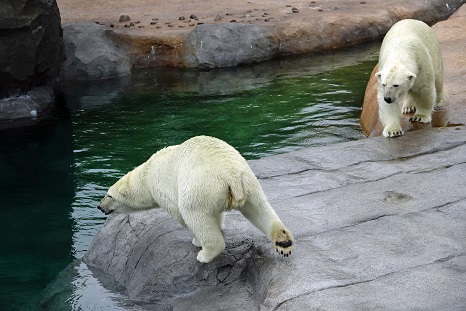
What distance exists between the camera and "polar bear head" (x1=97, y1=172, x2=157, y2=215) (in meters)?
5.59

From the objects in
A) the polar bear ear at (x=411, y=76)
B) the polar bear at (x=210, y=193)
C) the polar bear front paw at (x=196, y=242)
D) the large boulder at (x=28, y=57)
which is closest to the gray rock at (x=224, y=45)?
the large boulder at (x=28, y=57)

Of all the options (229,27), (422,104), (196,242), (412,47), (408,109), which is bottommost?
(229,27)

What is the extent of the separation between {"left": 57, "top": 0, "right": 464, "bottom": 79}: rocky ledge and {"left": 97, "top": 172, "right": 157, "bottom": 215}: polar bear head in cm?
777

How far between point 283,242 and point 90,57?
9229 millimetres

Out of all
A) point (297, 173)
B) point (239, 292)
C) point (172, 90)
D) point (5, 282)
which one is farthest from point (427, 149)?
point (172, 90)

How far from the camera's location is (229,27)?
13688 mm

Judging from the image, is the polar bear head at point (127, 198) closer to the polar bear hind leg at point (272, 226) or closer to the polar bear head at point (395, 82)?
the polar bear hind leg at point (272, 226)

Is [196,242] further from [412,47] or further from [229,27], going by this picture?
[229,27]

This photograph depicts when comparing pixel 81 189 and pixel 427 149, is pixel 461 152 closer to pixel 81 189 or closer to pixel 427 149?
pixel 427 149

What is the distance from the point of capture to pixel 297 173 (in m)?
6.58

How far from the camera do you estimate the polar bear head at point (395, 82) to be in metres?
6.91

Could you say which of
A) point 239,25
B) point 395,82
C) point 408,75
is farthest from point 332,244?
point 239,25

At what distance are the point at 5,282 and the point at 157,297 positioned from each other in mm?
2123

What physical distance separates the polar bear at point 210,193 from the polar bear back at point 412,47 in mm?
2740
